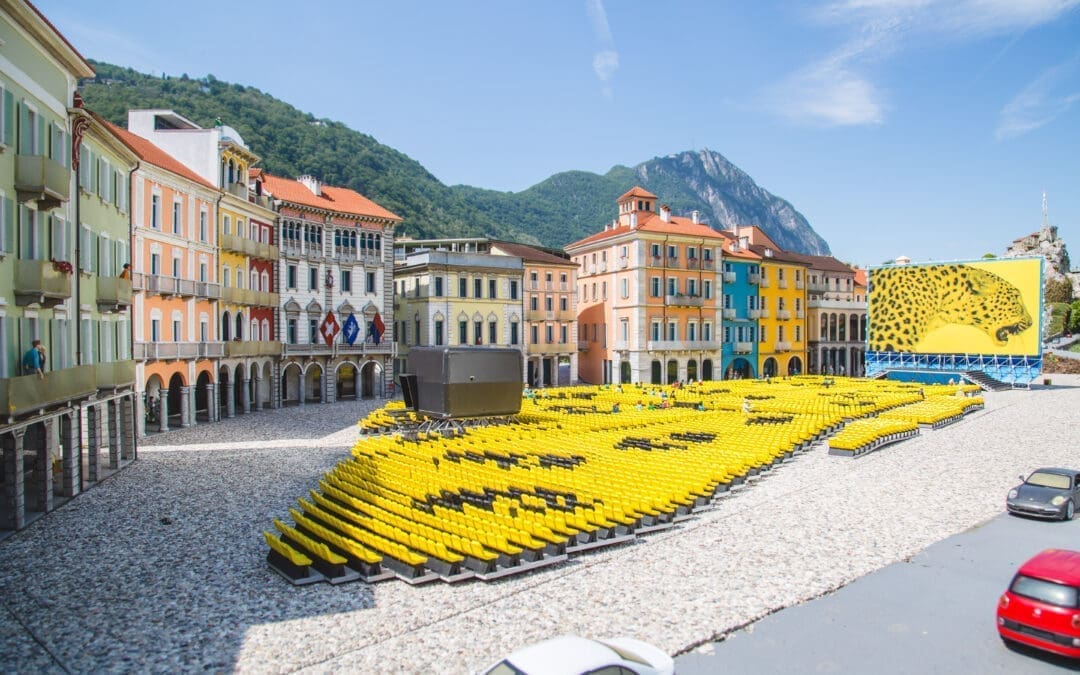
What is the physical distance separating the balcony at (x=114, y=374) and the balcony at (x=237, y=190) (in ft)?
66.3

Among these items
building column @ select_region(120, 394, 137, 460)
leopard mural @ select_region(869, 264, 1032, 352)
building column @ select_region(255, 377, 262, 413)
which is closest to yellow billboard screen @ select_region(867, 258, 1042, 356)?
leopard mural @ select_region(869, 264, 1032, 352)

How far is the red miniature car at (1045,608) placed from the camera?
10797 mm

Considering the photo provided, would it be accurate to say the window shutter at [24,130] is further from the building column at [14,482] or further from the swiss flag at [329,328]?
the swiss flag at [329,328]

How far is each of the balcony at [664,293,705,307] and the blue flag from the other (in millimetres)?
29326

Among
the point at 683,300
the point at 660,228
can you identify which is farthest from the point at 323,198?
the point at 683,300

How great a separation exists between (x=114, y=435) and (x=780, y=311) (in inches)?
2642

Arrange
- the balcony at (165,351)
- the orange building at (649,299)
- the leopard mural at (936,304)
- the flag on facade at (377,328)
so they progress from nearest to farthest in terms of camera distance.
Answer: the balcony at (165,351) → the flag on facade at (377,328) → the leopard mural at (936,304) → the orange building at (649,299)

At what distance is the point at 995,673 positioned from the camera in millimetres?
10703

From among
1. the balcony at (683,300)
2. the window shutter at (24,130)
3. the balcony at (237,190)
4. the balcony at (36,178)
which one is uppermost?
the balcony at (237,190)

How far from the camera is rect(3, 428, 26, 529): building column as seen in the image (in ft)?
61.8

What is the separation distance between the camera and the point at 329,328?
5356 centimetres

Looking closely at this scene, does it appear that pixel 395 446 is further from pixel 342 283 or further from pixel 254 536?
pixel 342 283

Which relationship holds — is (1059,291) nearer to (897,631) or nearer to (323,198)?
(323,198)

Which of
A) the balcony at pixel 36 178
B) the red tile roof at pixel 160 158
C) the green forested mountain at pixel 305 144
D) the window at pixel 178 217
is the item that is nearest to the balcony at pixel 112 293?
the balcony at pixel 36 178
